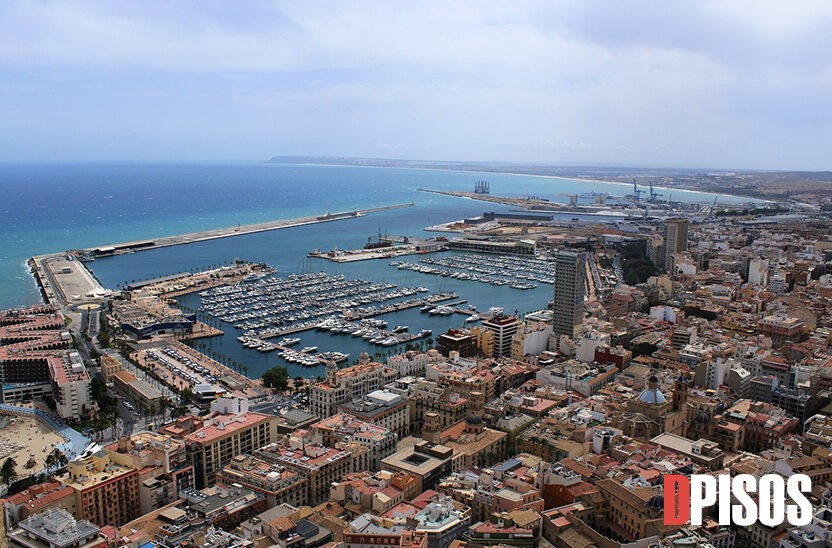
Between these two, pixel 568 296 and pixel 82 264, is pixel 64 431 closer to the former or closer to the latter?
pixel 568 296

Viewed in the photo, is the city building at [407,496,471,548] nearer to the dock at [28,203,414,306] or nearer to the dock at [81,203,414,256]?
the dock at [28,203,414,306]

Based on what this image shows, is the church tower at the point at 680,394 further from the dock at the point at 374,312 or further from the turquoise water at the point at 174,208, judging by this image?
the turquoise water at the point at 174,208

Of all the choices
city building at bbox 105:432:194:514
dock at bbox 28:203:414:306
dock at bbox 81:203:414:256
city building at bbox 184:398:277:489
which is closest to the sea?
dock at bbox 28:203:414:306

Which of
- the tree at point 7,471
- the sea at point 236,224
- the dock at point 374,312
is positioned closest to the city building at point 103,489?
the tree at point 7,471

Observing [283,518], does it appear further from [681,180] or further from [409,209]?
[681,180]

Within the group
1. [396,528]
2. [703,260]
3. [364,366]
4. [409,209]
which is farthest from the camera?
[409,209]

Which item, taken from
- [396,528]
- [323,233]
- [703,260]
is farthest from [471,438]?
[323,233]
